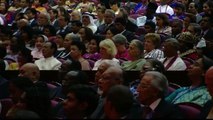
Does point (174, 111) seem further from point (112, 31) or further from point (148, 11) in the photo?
point (148, 11)

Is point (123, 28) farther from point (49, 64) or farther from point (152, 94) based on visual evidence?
point (152, 94)

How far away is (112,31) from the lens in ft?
20.9

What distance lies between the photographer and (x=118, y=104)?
2625mm

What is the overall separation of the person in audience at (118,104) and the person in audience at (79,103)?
0.96 ft

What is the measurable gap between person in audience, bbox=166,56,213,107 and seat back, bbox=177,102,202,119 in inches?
10.5

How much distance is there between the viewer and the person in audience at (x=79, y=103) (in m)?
2.88

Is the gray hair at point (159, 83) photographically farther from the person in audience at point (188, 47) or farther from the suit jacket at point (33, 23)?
the suit jacket at point (33, 23)

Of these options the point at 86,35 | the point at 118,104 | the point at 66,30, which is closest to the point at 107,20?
the point at 66,30

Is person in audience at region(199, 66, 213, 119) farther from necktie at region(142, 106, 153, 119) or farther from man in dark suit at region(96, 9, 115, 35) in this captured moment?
man in dark suit at region(96, 9, 115, 35)

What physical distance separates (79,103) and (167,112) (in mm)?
561

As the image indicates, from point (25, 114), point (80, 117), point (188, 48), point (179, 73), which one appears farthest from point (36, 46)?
point (25, 114)

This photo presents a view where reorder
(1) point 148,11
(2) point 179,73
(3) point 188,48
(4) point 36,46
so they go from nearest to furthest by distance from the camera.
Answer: (2) point 179,73 → (3) point 188,48 → (4) point 36,46 → (1) point 148,11

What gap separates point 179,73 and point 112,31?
2310 millimetres

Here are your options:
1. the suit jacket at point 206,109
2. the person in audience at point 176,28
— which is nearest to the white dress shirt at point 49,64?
the person in audience at point 176,28
